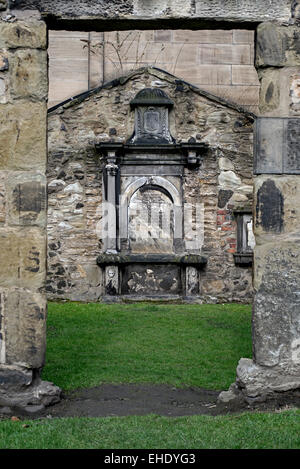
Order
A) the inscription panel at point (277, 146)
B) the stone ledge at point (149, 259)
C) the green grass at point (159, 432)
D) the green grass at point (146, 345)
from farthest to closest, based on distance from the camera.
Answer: the stone ledge at point (149, 259) < the green grass at point (146, 345) < the inscription panel at point (277, 146) < the green grass at point (159, 432)

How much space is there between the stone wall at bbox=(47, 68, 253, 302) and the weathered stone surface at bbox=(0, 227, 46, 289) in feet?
21.8

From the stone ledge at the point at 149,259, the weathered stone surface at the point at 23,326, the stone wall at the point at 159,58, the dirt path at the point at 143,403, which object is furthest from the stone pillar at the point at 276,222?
the stone wall at the point at 159,58

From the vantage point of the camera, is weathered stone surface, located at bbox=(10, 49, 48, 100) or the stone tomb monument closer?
weathered stone surface, located at bbox=(10, 49, 48, 100)

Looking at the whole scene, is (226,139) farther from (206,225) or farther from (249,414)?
(249,414)

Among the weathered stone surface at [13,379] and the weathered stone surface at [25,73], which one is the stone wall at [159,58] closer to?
the weathered stone surface at [25,73]

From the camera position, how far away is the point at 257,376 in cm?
419

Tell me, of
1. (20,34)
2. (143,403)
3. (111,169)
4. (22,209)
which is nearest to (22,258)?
(22,209)

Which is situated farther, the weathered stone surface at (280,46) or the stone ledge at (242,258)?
the stone ledge at (242,258)

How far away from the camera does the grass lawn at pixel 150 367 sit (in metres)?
3.43

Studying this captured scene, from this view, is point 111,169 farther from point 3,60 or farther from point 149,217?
point 3,60

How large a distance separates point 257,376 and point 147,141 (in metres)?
7.37

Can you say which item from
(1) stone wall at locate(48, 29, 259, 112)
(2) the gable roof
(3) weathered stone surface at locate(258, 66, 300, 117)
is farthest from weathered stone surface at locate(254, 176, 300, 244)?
(1) stone wall at locate(48, 29, 259, 112)

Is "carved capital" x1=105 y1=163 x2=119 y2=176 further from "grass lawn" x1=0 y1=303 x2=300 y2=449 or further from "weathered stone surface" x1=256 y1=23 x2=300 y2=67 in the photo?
"weathered stone surface" x1=256 y1=23 x2=300 y2=67

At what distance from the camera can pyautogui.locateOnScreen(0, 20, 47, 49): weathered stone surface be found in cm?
424
